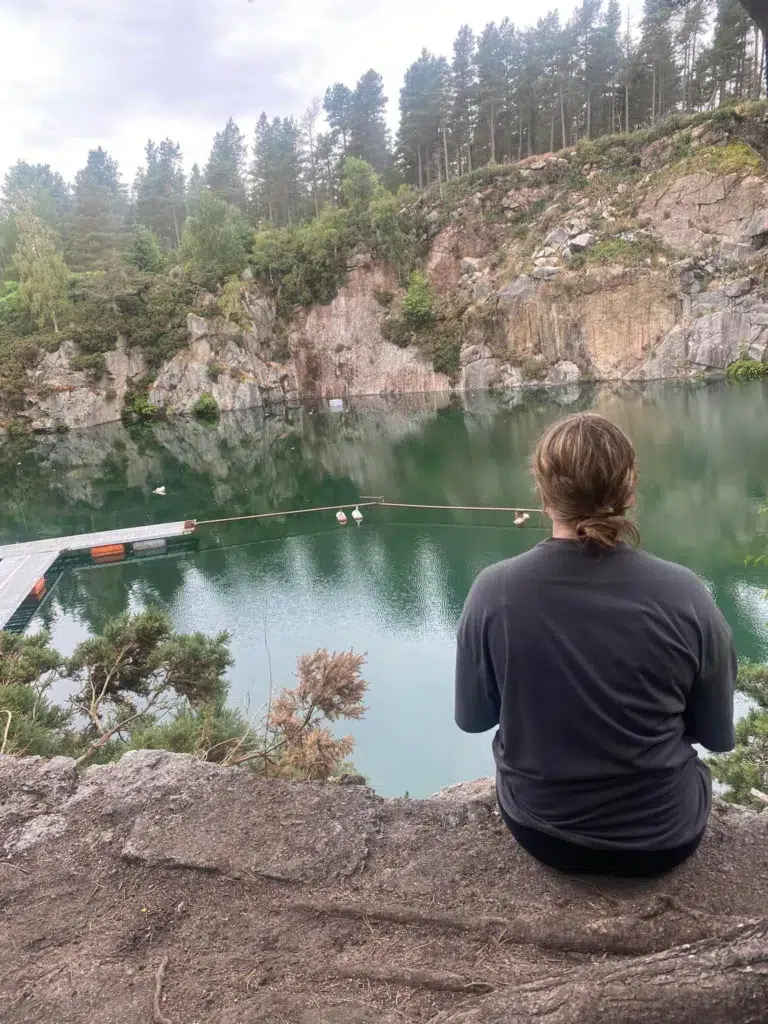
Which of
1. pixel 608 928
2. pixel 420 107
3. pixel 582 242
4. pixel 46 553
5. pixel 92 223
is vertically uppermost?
pixel 420 107

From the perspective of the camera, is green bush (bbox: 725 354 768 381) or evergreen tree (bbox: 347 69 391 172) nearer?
green bush (bbox: 725 354 768 381)

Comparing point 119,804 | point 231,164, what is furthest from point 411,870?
point 231,164

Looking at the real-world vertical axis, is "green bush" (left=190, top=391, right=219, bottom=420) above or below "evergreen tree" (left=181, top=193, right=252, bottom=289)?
below

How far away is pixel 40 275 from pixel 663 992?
53097 mm

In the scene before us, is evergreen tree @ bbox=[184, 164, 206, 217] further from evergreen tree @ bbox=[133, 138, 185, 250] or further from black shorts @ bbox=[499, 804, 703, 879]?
black shorts @ bbox=[499, 804, 703, 879]

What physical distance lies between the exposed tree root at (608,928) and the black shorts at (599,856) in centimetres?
11

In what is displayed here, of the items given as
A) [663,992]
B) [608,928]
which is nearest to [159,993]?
[608,928]

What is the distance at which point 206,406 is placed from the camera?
48000mm

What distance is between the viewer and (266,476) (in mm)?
29797

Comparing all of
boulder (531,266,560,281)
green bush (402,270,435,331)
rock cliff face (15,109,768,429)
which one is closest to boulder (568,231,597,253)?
rock cliff face (15,109,768,429)

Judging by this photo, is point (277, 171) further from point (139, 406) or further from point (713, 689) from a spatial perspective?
point (713, 689)

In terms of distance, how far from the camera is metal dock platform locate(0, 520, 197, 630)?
16922 millimetres

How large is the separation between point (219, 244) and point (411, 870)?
5304cm

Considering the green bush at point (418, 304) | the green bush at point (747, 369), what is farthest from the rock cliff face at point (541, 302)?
the green bush at point (418, 304)
